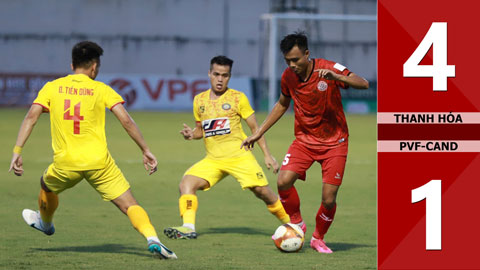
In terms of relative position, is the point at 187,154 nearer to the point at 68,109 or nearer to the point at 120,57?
the point at 68,109

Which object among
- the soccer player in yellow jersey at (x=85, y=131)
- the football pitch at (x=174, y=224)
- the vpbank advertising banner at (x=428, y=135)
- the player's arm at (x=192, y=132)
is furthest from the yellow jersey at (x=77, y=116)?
the vpbank advertising banner at (x=428, y=135)

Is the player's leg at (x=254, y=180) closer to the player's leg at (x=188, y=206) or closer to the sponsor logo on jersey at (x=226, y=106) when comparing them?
the player's leg at (x=188, y=206)

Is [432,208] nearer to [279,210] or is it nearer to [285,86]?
[285,86]

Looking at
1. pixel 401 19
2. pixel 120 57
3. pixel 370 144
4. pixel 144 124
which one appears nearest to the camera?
pixel 401 19

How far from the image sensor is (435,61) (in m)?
3.46

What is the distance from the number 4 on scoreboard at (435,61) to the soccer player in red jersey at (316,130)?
383 cm

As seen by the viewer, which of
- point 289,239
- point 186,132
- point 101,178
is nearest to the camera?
point 101,178

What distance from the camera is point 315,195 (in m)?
12.2

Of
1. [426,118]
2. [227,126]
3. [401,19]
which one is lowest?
[227,126]

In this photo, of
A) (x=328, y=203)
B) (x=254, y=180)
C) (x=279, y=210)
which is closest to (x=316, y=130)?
(x=328, y=203)

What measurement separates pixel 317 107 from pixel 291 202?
99cm

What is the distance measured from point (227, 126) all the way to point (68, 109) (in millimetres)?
2530

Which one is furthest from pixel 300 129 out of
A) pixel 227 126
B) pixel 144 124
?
pixel 144 124

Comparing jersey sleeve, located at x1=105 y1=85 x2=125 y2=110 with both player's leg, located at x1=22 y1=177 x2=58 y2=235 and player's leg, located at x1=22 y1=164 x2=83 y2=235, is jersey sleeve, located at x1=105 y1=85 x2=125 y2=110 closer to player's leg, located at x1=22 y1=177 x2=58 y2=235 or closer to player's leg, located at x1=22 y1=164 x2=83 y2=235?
player's leg, located at x1=22 y1=164 x2=83 y2=235
